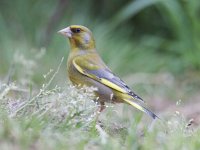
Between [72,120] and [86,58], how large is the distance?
5.78 ft

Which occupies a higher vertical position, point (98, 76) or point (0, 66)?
point (0, 66)

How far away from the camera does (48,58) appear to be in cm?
864

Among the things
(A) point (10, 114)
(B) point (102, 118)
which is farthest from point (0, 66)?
(A) point (10, 114)

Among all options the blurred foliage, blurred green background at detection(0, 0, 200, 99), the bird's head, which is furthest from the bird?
the blurred foliage

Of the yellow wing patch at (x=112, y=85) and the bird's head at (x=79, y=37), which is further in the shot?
the bird's head at (x=79, y=37)

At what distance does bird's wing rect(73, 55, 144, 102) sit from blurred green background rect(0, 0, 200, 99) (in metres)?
2.30

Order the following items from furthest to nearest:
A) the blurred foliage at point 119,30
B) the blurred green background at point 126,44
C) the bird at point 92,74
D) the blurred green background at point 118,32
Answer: the blurred foliage at point 119,30 < the blurred green background at point 118,32 < the blurred green background at point 126,44 < the bird at point 92,74

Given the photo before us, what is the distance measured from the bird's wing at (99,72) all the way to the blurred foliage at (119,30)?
9.32ft

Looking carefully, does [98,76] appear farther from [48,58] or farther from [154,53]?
[154,53]

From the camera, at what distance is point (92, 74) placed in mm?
5473

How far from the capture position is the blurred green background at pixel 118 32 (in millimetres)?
8758

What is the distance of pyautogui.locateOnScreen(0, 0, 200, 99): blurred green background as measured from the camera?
8758 millimetres

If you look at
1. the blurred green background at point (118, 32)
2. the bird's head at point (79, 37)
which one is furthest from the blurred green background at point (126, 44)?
the bird's head at point (79, 37)

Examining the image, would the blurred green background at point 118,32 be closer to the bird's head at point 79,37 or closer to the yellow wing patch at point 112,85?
the bird's head at point 79,37
